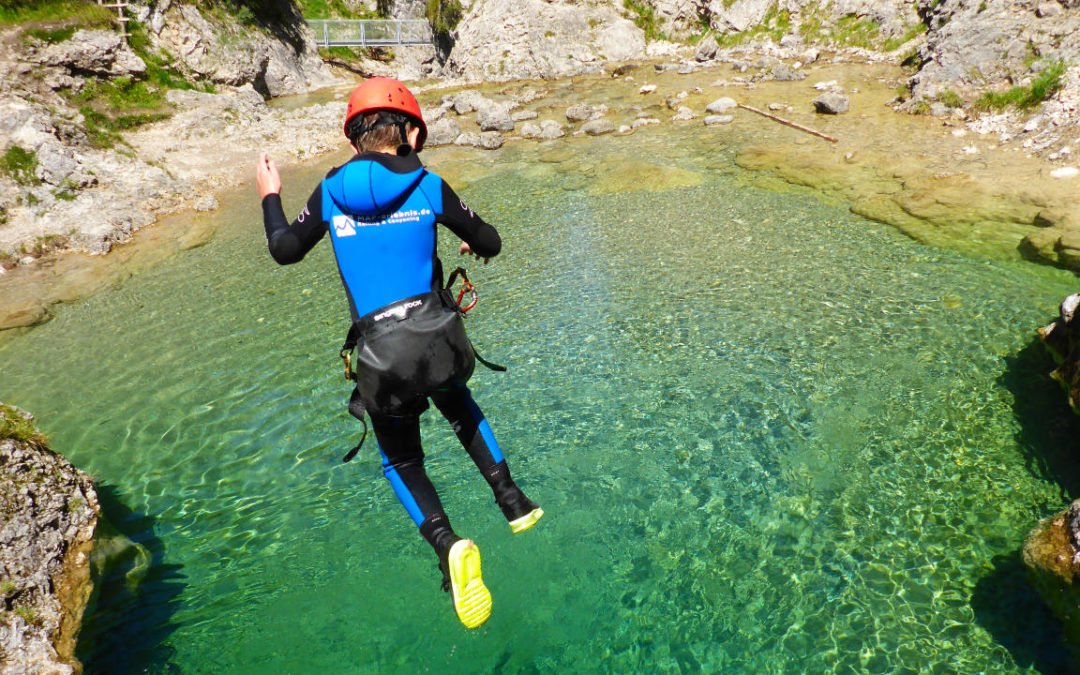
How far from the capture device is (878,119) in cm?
1962

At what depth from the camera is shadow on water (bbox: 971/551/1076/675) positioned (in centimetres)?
427

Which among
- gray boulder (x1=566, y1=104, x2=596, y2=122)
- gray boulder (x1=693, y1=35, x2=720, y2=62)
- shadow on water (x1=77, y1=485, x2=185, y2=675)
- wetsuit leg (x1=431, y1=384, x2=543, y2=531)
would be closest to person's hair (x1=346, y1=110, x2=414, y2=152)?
wetsuit leg (x1=431, y1=384, x2=543, y2=531)

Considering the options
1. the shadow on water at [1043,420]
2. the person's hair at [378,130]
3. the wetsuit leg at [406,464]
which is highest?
the person's hair at [378,130]

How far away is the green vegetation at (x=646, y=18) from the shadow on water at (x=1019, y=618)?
38862 millimetres

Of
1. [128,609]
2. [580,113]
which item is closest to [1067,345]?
[128,609]

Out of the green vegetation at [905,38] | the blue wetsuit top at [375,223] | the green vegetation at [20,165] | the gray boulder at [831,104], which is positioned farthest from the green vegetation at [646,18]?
the blue wetsuit top at [375,223]

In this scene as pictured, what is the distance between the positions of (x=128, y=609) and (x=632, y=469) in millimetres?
5013

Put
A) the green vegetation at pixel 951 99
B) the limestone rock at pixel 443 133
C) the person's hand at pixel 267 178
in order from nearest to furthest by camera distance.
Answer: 1. the person's hand at pixel 267 178
2. the green vegetation at pixel 951 99
3. the limestone rock at pixel 443 133

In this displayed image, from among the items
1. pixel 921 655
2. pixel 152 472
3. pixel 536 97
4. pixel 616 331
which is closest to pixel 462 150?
pixel 536 97

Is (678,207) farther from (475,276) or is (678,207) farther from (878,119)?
(878,119)

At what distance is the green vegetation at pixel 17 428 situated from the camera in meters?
5.08

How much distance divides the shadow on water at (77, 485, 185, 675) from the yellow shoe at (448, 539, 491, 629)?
301cm

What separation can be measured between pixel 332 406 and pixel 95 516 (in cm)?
334

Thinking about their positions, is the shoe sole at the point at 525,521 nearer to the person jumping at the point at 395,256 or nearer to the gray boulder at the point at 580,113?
the person jumping at the point at 395,256
